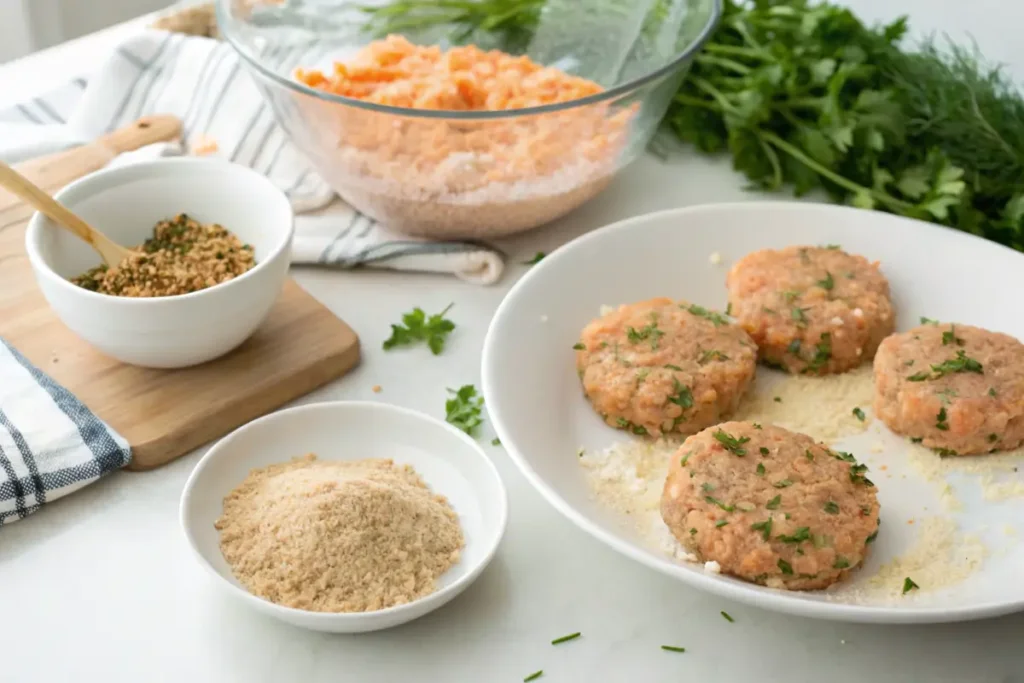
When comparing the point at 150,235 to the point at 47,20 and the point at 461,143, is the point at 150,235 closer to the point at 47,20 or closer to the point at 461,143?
the point at 461,143

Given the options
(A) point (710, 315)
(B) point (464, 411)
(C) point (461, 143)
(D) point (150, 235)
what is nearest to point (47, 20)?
(D) point (150, 235)

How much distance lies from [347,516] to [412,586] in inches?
4.6

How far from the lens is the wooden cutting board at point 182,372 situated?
1.59 metres

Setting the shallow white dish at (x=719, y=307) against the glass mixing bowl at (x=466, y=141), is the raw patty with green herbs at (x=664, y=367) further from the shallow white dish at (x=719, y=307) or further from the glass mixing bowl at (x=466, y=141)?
the glass mixing bowl at (x=466, y=141)

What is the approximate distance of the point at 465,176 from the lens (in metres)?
1.85

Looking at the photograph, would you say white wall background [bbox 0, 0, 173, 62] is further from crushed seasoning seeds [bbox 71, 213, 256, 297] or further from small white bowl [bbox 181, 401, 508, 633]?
small white bowl [bbox 181, 401, 508, 633]

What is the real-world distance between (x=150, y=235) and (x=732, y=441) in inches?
A: 40.5

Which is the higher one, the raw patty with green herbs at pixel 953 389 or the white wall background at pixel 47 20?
the raw patty with green herbs at pixel 953 389

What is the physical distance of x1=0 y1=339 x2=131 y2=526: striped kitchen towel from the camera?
1.45 m

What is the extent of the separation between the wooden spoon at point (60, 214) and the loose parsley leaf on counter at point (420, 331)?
0.44 metres

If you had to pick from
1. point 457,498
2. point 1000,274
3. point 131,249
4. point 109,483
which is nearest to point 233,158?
point 131,249

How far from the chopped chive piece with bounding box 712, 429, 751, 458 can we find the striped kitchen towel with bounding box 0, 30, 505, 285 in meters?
0.67

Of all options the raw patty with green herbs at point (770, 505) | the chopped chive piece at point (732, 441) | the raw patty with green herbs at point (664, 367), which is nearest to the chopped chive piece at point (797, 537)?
the raw patty with green herbs at point (770, 505)

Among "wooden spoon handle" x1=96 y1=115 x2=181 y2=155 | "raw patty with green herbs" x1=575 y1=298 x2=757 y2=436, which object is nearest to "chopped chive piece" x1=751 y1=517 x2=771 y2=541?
"raw patty with green herbs" x1=575 y1=298 x2=757 y2=436
